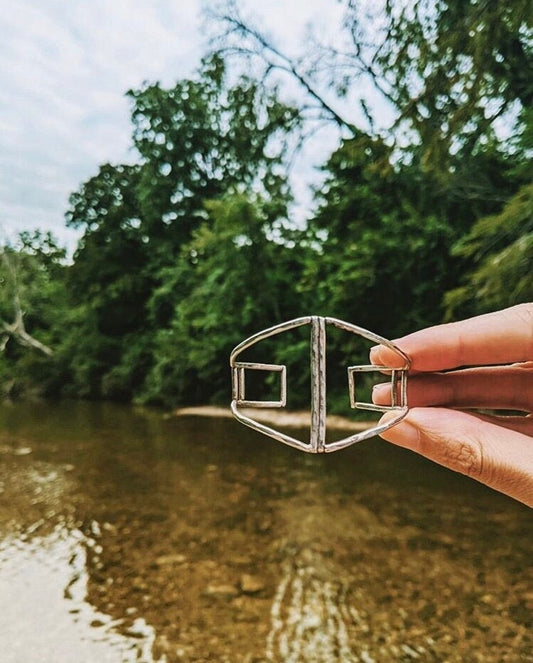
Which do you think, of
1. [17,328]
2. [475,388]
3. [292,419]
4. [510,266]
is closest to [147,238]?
[17,328]

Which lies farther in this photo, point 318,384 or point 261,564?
point 261,564

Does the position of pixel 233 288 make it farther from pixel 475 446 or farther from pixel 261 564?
pixel 475 446

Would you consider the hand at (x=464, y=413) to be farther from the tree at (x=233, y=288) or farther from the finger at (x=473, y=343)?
the tree at (x=233, y=288)

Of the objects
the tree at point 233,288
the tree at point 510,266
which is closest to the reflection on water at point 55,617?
the tree at point 510,266

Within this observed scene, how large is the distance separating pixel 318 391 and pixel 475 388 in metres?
0.38

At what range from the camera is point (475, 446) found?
0.97m

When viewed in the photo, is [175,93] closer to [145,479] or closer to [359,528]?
[145,479]

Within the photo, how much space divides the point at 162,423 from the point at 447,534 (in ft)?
27.2

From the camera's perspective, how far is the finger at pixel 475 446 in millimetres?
959

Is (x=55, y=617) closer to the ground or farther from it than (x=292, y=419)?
closer to the ground

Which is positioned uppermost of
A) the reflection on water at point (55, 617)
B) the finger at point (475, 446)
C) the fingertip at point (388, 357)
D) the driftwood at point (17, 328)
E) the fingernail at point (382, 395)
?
the driftwood at point (17, 328)

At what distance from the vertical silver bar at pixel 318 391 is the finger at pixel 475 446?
17 cm

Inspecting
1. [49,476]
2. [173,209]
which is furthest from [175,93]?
[49,476]

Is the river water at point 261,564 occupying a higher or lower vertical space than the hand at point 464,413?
lower
